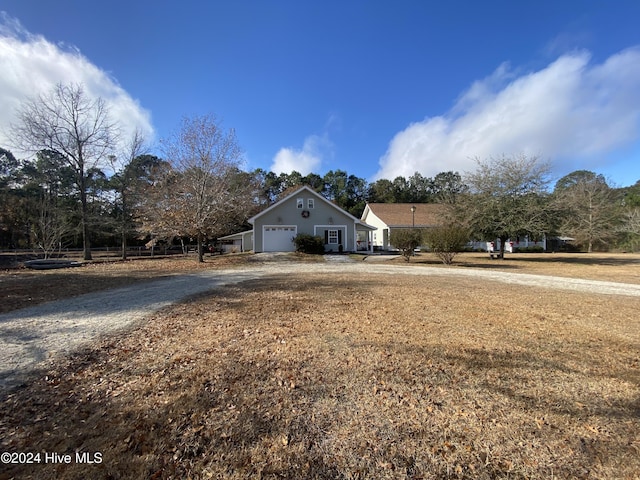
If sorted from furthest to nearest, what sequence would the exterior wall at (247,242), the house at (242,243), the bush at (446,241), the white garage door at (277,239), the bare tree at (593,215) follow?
the bare tree at (593,215), the exterior wall at (247,242), the house at (242,243), the white garage door at (277,239), the bush at (446,241)

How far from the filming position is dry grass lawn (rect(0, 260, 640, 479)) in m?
2.27

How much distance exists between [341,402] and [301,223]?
2311 centimetres

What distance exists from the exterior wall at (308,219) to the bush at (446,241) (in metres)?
8.76

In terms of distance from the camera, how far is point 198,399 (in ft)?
10.2

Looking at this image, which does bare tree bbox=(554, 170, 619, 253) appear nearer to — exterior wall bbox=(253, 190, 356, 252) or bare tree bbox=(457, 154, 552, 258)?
bare tree bbox=(457, 154, 552, 258)

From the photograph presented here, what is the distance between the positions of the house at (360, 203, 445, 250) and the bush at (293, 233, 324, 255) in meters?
10.4

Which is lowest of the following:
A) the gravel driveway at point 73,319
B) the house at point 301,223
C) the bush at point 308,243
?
the gravel driveway at point 73,319

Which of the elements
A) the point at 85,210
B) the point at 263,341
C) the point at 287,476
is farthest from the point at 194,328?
the point at 85,210

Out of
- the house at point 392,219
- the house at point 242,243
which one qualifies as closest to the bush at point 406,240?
the house at point 392,219

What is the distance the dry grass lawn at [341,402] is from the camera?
227 centimetres

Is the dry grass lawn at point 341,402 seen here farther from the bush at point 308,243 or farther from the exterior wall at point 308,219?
the exterior wall at point 308,219

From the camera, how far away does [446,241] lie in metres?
18.4

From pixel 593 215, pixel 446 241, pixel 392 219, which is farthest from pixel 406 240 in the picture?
pixel 593 215

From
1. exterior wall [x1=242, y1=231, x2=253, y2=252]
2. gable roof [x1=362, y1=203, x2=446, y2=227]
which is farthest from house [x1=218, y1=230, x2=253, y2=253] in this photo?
gable roof [x1=362, y1=203, x2=446, y2=227]
